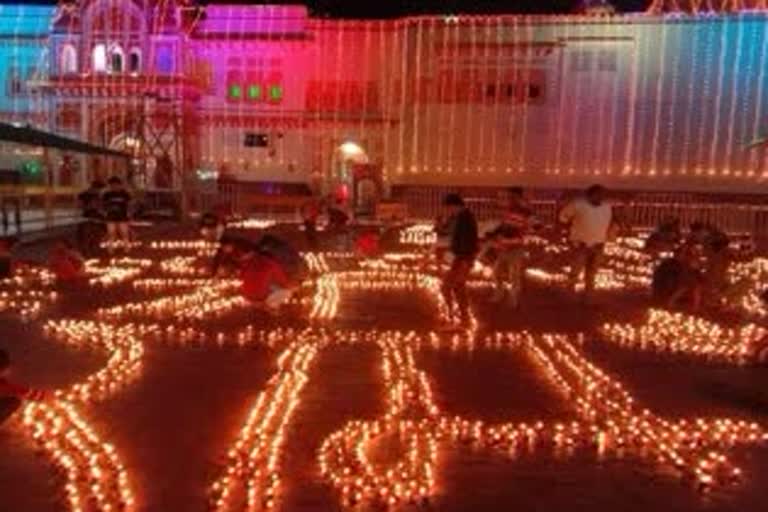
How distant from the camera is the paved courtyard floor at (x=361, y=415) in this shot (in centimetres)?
730

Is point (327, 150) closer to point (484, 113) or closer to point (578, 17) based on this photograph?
point (484, 113)

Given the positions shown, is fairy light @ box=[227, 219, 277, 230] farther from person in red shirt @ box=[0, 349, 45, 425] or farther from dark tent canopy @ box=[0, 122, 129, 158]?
person in red shirt @ box=[0, 349, 45, 425]

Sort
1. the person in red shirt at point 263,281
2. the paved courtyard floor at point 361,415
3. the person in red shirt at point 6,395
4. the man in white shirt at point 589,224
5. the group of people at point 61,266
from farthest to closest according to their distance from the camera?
the group of people at point 61,266
the man in white shirt at point 589,224
the person in red shirt at point 263,281
the person in red shirt at point 6,395
the paved courtyard floor at point 361,415

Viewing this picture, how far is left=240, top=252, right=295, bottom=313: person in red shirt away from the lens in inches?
597

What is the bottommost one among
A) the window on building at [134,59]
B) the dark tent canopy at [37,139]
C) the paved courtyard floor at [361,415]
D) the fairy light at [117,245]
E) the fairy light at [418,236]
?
the fairy light at [418,236]

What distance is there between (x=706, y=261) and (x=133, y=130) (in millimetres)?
30771

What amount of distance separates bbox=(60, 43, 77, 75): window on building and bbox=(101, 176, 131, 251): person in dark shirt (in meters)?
21.1

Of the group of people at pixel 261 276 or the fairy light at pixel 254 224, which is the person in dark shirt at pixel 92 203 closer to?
the fairy light at pixel 254 224

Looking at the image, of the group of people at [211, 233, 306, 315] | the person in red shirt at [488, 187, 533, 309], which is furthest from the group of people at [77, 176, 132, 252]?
the person in red shirt at [488, 187, 533, 309]

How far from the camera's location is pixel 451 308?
50.8 ft

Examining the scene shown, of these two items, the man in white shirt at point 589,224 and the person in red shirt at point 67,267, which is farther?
the person in red shirt at point 67,267

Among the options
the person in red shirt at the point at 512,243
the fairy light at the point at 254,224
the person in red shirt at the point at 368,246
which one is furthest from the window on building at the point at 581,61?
the person in red shirt at the point at 512,243

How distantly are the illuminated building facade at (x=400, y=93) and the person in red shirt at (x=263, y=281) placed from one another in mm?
26380

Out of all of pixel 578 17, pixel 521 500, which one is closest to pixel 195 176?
pixel 578 17
